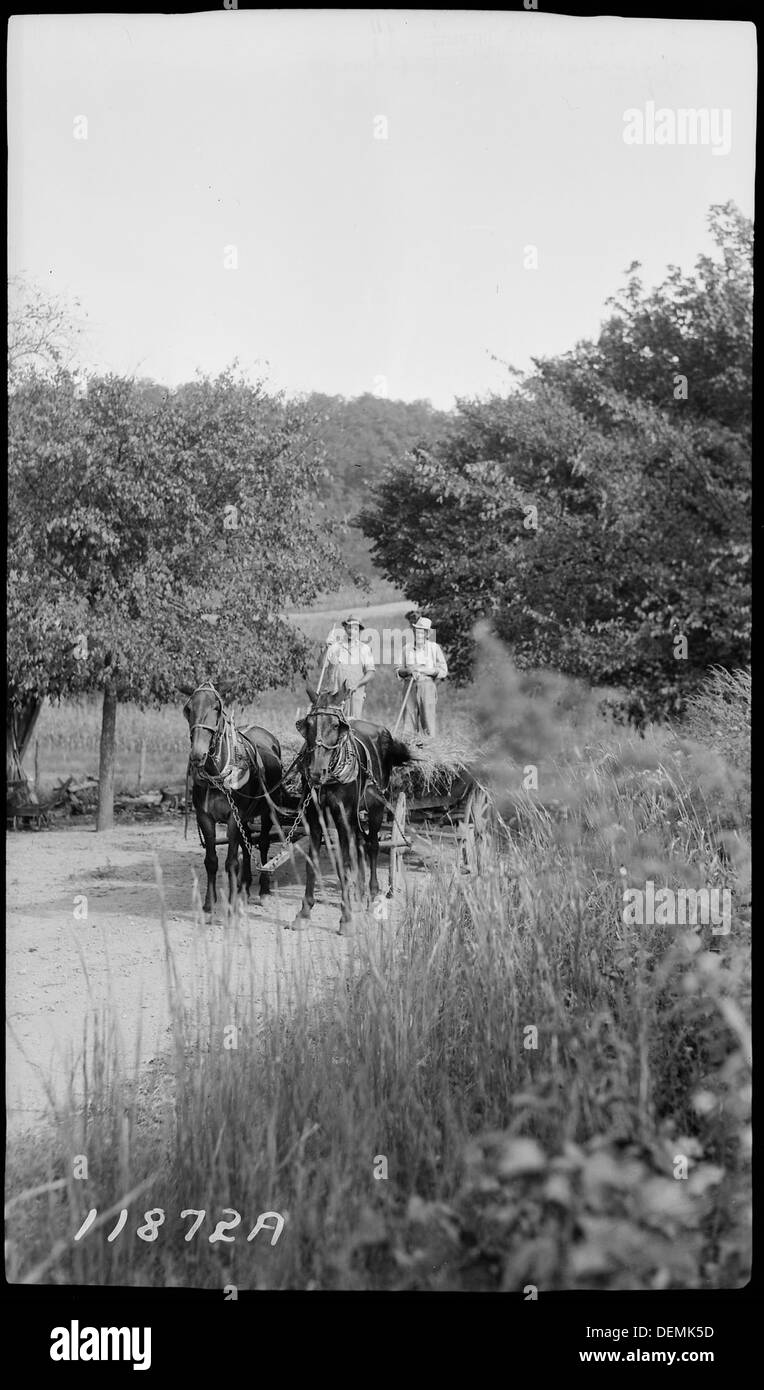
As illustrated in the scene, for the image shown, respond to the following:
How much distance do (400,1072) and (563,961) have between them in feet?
2.59

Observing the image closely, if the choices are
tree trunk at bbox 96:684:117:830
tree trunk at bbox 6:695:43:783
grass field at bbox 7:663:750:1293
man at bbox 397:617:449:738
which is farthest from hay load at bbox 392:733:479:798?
tree trunk at bbox 6:695:43:783

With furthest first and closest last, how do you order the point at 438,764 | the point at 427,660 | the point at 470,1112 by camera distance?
the point at 438,764 < the point at 427,660 < the point at 470,1112

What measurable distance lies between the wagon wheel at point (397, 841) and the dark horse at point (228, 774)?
2.13 feet

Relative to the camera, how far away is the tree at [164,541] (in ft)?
16.8

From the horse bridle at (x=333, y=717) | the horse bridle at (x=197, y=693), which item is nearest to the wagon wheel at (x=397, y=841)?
the horse bridle at (x=333, y=717)

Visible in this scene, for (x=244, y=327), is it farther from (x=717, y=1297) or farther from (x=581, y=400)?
(x=717, y=1297)

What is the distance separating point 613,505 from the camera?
204 inches

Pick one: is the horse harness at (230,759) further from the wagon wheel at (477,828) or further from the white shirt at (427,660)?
the white shirt at (427,660)

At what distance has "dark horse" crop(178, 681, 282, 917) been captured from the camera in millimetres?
5824

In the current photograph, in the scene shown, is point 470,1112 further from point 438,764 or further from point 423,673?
point 438,764

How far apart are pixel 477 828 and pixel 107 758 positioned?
2135mm

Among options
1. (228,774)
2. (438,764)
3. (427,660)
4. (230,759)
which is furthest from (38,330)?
(438,764)
